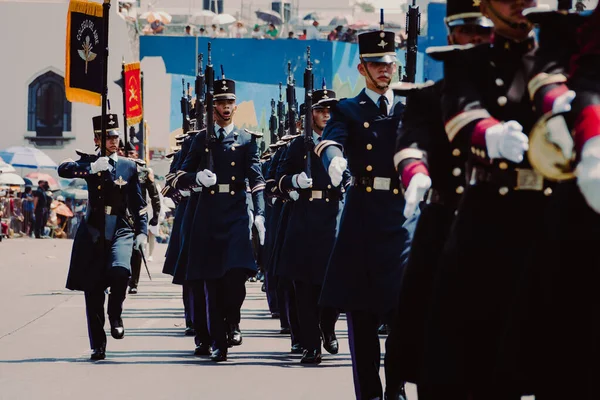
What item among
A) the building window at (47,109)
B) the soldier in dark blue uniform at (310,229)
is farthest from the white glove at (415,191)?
the building window at (47,109)

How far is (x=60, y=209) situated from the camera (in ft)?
159

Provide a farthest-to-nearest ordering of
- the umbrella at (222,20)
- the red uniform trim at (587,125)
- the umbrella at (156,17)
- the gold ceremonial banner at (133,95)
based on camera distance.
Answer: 1. the umbrella at (156,17)
2. the umbrella at (222,20)
3. the gold ceremonial banner at (133,95)
4. the red uniform trim at (587,125)

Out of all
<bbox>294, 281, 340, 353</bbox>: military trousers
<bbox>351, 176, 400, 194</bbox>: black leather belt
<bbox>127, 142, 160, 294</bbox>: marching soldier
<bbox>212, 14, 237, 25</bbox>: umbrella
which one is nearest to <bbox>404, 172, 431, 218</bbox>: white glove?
<bbox>351, 176, 400, 194</bbox>: black leather belt

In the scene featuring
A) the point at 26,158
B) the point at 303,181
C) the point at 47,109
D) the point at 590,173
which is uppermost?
the point at 47,109

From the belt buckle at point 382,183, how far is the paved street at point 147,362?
1455mm

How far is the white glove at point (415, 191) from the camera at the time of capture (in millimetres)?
6043

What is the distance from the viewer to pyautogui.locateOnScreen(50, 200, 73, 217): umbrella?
48.5 metres

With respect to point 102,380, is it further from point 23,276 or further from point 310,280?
point 23,276

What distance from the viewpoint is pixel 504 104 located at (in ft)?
18.9

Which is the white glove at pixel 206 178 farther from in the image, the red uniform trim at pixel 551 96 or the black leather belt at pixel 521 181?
the red uniform trim at pixel 551 96

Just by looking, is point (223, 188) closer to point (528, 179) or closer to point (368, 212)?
point (368, 212)

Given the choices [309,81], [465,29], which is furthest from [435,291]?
[309,81]

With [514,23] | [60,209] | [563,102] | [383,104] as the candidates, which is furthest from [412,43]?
[60,209]

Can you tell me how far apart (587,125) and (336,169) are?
398 cm
